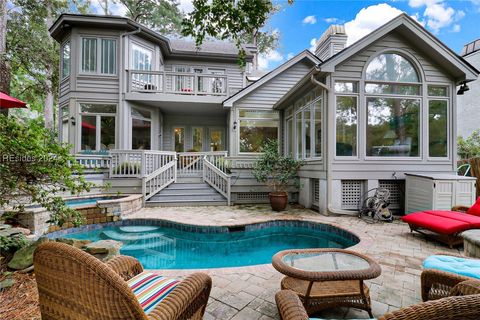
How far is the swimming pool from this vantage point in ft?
14.1

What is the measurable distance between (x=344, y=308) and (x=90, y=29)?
11638mm

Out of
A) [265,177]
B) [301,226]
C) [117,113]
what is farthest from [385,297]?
[117,113]

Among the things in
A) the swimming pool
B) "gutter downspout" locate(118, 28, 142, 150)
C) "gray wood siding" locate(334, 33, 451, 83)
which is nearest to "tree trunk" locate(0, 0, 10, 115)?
"gutter downspout" locate(118, 28, 142, 150)

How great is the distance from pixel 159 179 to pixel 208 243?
3.91 meters

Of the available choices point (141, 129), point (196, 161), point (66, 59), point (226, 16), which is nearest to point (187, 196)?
point (196, 161)

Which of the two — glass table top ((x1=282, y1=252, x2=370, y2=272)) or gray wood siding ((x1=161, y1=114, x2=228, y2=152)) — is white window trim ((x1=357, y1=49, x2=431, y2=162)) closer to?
glass table top ((x1=282, y1=252, x2=370, y2=272))

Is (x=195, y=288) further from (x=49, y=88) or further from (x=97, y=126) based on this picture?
(x=49, y=88)

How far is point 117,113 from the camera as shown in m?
9.41

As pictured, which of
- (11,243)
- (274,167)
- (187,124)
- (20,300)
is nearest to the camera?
(20,300)

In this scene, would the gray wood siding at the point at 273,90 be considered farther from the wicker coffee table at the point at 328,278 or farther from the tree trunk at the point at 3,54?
the wicker coffee table at the point at 328,278

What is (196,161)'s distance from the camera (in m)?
9.21

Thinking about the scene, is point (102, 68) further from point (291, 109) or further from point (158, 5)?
point (158, 5)

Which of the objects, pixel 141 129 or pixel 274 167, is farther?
pixel 141 129

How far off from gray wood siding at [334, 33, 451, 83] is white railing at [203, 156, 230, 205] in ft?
15.6
